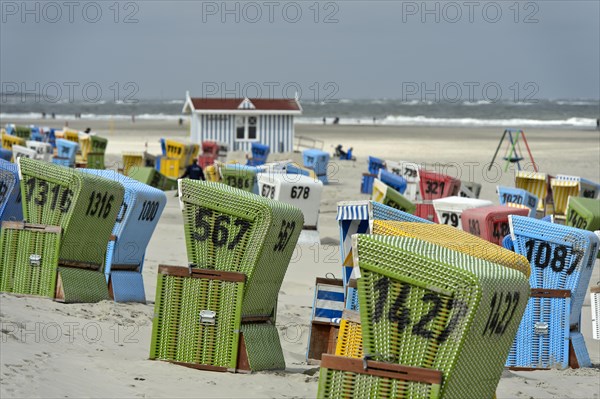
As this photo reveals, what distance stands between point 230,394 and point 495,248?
2046 millimetres

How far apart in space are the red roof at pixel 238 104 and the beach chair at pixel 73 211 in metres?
35.5

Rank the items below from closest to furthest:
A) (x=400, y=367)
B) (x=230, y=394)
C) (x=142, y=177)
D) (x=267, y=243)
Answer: (x=400, y=367), (x=230, y=394), (x=267, y=243), (x=142, y=177)

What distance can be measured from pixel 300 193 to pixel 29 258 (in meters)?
8.28

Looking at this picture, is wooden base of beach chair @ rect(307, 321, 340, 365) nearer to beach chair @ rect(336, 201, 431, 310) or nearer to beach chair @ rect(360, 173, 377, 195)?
beach chair @ rect(336, 201, 431, 310)

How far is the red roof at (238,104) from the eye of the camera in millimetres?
46594

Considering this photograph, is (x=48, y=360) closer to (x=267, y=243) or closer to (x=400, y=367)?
(x=267, y=243)

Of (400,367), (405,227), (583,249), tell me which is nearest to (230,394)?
(405,227)

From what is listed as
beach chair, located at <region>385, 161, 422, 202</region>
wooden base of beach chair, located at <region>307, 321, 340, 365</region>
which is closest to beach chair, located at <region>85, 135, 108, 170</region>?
beach chair, located at <region>385, 161, 422, 202</region>

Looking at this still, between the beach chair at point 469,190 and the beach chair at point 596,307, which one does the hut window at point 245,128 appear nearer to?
the beach chair at point 469,190

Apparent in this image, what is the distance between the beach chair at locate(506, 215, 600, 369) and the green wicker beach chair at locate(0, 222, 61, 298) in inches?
170

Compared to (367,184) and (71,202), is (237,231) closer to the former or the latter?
(71,202)

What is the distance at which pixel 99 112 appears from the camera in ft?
404

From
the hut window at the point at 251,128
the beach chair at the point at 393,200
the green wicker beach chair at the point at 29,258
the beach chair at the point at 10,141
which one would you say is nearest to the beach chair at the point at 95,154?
the beach chair at the point at 10,141

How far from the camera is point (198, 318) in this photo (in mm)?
8500
